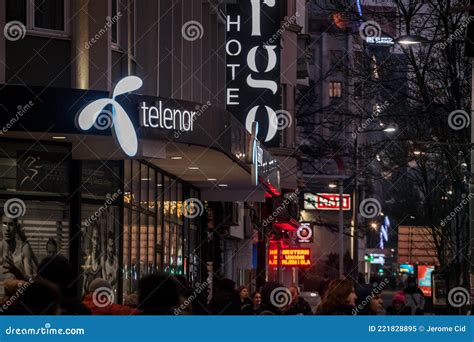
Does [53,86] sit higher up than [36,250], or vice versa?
[53,86]

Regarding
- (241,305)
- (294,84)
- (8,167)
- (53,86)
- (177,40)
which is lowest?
(241,305)

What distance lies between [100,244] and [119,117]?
3.17m

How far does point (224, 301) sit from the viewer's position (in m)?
14.8

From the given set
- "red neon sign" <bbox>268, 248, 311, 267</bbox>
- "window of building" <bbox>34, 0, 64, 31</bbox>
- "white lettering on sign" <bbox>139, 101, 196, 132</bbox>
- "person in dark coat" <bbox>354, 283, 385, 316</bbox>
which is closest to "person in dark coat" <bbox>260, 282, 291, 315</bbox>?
"person in dark coat" <bbox>354, 283, 385, 316</bbox>

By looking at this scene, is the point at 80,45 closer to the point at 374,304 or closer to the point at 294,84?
the point at 374,304

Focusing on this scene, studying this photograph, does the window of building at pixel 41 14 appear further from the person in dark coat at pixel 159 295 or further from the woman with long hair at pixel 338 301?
the person in dark coat at pixel 159 295

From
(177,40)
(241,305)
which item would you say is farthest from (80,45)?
(177,40)

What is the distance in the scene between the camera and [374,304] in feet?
45.0

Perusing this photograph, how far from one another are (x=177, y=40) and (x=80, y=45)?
20.2 feet

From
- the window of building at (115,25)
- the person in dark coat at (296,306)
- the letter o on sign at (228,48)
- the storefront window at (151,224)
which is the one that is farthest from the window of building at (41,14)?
the letter o on sign at (228,48)

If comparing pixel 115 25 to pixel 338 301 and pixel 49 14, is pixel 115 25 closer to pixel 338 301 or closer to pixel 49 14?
pixel 49 14

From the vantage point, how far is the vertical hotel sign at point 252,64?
29.6m

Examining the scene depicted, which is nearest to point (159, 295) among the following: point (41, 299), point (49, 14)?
point (41, 299)

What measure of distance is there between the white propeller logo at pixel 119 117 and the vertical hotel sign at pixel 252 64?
11941mm
